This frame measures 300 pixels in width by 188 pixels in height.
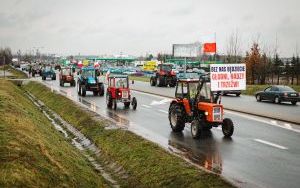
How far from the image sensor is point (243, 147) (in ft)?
51.4

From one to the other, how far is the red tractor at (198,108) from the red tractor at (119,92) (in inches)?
407

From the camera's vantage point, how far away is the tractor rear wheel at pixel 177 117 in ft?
61.3

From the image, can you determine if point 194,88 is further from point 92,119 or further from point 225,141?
point 92,119

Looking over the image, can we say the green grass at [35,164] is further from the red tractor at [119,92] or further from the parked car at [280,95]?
the parked car at [280,95]

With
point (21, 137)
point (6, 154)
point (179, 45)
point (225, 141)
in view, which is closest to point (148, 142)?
point (225, 141)

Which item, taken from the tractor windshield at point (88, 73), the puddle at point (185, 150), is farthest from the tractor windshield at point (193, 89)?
the tractor windshield at point (88, 73)

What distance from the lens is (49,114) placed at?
30156 mm

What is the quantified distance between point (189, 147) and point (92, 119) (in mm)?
8568

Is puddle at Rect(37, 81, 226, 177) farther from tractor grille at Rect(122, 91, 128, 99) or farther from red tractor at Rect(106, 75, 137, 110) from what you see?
tractor grille at Rect(122, 91, 128, 99)

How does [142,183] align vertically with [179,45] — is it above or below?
below

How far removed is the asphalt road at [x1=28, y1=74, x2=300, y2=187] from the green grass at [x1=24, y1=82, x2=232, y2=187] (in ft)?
2.45

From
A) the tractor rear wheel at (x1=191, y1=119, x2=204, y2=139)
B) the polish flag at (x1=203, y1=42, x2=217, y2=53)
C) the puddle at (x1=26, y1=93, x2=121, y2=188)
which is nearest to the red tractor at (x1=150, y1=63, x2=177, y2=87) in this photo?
the polish flag at (x1=203, y1=42, x2=217, y2=53)

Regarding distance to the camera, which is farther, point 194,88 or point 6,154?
point 194,88

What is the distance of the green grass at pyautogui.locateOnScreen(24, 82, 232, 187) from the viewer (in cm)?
1084
